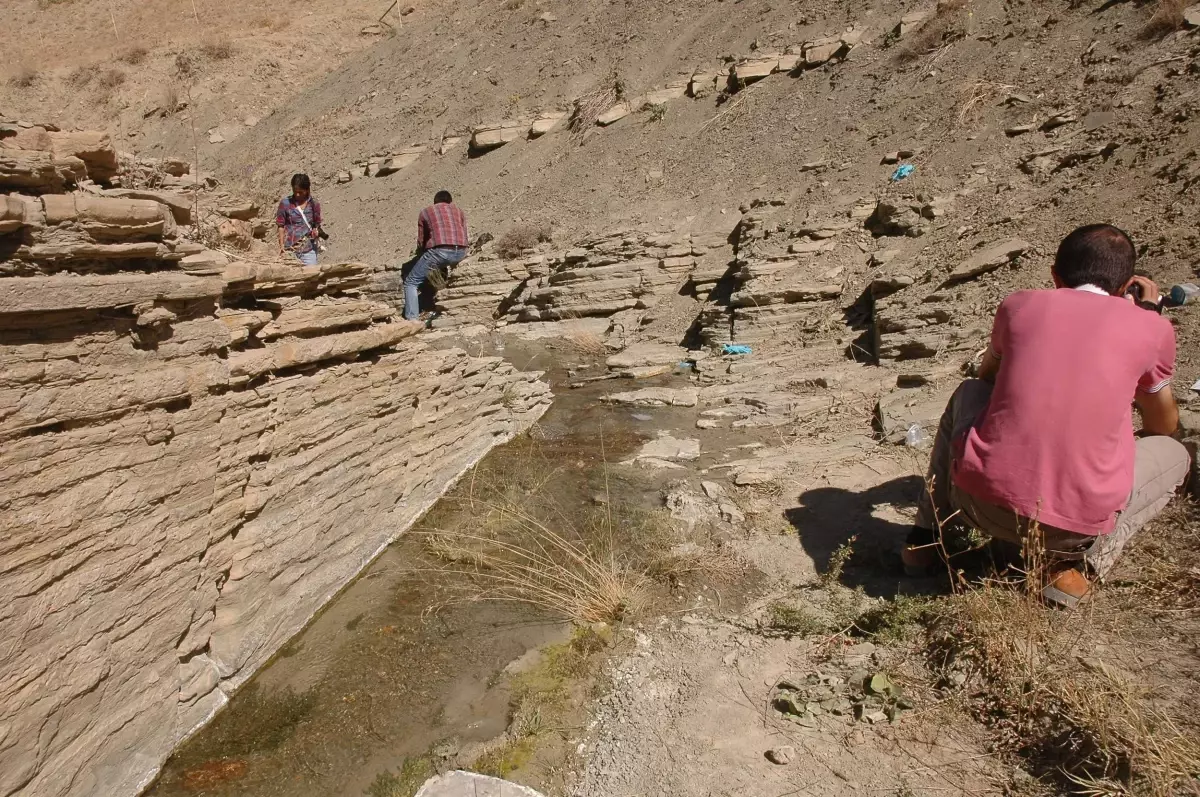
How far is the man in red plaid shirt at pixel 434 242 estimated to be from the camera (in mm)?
11031

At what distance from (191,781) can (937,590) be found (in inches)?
133

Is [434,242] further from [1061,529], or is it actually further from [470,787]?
[1061,529]

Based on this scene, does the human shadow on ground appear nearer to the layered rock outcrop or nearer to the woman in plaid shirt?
the layered rock outcrop

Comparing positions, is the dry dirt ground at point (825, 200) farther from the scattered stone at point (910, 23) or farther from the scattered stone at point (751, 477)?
the scattered stone at point (910, 23)

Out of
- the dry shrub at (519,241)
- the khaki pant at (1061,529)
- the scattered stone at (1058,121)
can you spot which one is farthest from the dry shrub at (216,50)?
the khaki pant at (1061,529)

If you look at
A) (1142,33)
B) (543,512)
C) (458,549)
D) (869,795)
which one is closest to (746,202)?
(1142,33)

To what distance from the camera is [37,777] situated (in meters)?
2.75

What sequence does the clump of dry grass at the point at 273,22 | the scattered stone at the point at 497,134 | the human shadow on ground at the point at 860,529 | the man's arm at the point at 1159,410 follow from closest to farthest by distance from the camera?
the man's arm at the point at 1159,410
the human shadow on ground at the point at 860,529
the scattered stone at the point at 497,134
the clump of dry grass at the point at 273,22

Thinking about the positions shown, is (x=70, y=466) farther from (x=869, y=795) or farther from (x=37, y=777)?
(x=869, y=795)

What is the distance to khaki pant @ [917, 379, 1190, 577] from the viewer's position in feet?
9.84

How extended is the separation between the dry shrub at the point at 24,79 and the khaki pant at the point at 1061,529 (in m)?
30.3

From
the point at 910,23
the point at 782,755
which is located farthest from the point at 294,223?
the point at 910,23

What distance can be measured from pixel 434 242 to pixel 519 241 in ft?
6.44

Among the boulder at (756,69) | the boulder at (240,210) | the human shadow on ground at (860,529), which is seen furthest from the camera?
the boulder at (756,69)
